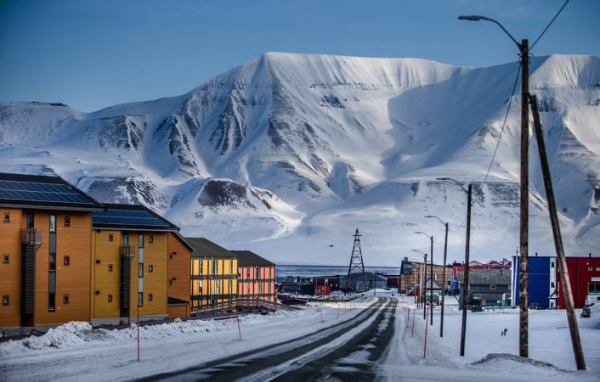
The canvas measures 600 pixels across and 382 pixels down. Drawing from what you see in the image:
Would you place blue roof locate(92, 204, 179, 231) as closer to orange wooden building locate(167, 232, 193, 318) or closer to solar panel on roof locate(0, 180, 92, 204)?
solar panel on roof locate(0, 180, 92, 204)

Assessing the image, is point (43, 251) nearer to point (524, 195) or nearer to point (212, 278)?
point (524, 195)

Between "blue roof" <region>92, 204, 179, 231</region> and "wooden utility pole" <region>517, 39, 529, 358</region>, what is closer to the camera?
"wooden utility pole" <region>517, 39, 529, 358</region>

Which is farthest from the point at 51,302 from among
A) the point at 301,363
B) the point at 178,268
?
the point at 178,268

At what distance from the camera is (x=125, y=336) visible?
4928 centimetres

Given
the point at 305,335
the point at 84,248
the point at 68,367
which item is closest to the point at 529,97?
the point at 68,367

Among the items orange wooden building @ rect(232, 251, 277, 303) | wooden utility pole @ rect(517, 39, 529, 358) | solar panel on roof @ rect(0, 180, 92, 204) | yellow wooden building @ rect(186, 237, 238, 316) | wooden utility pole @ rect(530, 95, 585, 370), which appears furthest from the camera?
orange wooden building @ rect(232, 251, 277, 303)

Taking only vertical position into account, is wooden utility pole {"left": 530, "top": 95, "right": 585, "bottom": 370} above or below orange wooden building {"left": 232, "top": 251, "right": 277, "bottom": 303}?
above

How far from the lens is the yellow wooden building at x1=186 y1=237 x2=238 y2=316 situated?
3686 inches

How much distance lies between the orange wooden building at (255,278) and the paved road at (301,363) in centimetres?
5695

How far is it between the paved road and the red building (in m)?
76.6

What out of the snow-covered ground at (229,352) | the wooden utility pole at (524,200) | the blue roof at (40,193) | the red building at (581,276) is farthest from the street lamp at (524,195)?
the red building at (581,276)

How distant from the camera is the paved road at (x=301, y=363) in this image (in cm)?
3231

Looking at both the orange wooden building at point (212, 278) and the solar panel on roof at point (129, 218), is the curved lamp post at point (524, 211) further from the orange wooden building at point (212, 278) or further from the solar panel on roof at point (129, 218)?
the orange wooden building at point (212, 278)

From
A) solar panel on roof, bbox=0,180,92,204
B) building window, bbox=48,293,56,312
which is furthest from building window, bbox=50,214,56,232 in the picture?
building window, bbox=48,293,56,312
